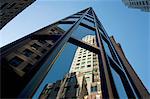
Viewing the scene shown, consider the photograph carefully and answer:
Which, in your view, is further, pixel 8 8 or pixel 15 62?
pixel 8 8

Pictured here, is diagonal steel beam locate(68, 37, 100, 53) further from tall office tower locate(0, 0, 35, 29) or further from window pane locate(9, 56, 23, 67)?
tall office tower locate(0, 0, 35, 29)

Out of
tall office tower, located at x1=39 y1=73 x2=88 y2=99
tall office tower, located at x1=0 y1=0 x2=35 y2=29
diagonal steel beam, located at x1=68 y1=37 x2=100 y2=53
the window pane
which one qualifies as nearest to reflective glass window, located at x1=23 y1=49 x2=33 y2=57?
the window pane

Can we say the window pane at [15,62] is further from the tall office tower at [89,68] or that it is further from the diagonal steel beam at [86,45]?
the tall office tower at [89,68]

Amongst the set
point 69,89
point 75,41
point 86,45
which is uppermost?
point 75,41

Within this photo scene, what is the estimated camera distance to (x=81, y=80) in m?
27.8

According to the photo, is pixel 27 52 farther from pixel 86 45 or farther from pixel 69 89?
pixel 69 89

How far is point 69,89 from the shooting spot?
23.8 metres

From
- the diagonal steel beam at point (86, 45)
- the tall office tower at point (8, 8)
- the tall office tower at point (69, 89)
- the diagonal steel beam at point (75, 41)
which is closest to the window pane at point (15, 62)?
the diagonal steel beam at point (75, 41)

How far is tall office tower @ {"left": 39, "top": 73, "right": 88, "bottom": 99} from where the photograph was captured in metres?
20.2

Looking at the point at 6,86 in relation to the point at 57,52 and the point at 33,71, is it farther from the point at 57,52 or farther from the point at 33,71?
the point at 57,52

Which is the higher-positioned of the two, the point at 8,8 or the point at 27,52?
the point at 8,8

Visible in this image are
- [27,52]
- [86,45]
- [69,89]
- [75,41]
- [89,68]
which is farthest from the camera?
[89,68]

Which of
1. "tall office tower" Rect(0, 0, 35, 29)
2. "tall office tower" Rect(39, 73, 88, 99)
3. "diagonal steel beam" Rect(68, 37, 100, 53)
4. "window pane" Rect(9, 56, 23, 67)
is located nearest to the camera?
"window pane" Rect(9, 56, 23, 67)

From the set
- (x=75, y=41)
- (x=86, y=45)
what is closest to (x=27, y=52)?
(x=75, y=41)
